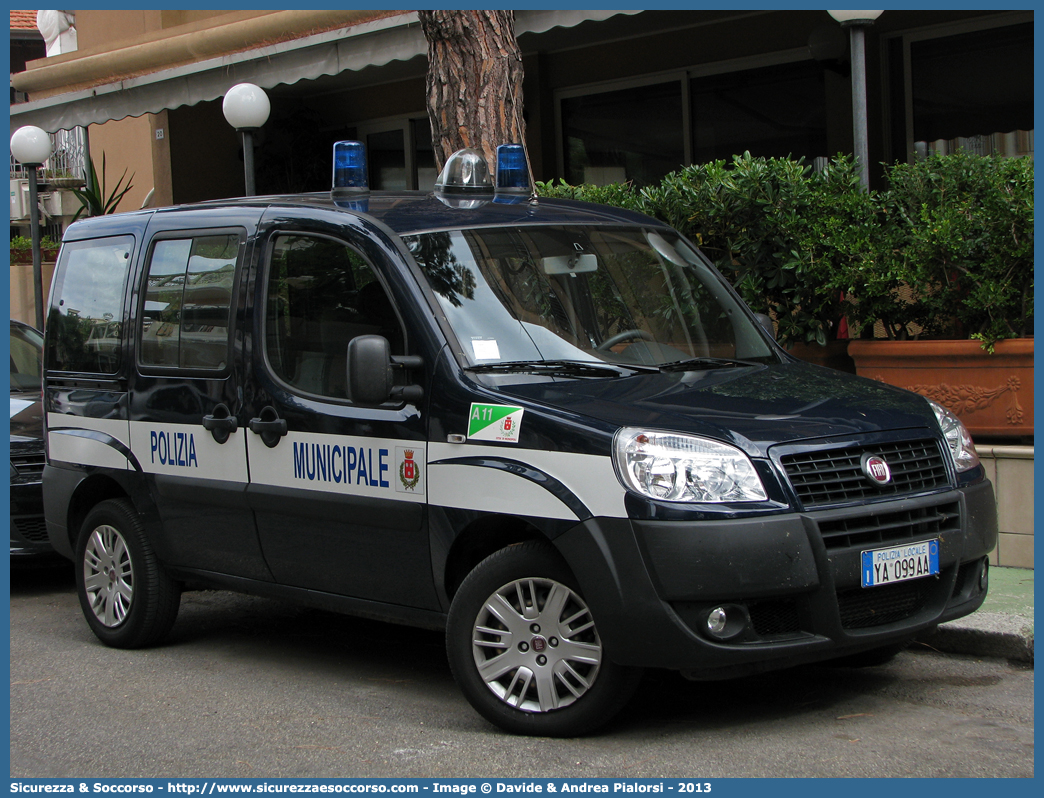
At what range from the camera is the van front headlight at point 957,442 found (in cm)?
476

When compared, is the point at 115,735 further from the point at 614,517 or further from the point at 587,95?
the point at 587,95

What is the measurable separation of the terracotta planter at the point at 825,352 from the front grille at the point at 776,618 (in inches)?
142

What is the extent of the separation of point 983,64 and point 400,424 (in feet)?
26.4

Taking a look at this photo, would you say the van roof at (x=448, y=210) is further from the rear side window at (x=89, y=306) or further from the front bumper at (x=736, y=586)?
the front bumper at (x=736, y=586)

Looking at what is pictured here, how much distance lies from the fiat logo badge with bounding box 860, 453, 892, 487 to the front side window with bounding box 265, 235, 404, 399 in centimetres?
178

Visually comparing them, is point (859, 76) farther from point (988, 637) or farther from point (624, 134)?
point (624, 134)

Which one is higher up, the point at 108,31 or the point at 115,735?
the point at 108,31

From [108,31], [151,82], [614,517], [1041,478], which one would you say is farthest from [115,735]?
[108,31]

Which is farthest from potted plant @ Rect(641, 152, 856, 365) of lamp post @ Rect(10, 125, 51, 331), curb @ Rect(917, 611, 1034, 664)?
lamp post @ Rect(10, 125, 51, 331)

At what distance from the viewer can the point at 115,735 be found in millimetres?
4680

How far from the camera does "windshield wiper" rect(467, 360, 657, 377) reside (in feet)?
15.4

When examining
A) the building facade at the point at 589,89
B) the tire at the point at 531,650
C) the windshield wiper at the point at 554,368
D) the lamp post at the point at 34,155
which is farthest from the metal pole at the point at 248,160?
the tire at the point at 531,650

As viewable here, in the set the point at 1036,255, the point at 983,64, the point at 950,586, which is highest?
the point at 983,64

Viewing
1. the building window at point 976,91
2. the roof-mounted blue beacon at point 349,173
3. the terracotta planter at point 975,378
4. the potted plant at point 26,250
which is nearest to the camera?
the roof-mounted blue beacon at point 349,173
